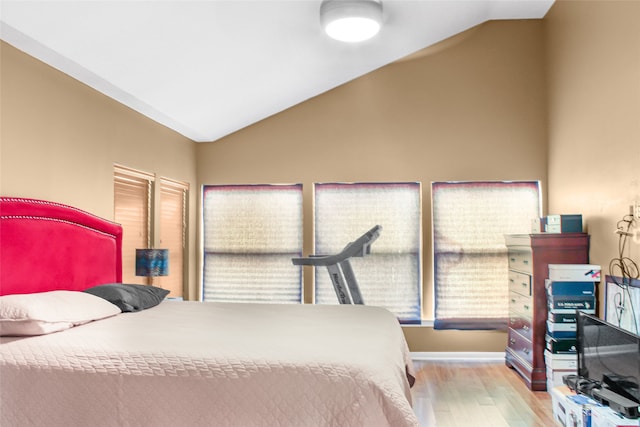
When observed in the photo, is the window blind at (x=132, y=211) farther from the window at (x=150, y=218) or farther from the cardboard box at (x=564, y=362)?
the cardboard box at (x=564, y=362)

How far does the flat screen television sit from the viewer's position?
256 centimetres

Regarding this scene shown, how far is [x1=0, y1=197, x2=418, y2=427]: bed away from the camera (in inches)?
74.6

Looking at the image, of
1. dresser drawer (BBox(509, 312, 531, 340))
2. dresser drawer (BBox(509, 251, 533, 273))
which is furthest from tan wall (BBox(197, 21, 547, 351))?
dresser drawer (BBox(509, 251, 533, 273))

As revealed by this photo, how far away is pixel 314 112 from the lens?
5094mm

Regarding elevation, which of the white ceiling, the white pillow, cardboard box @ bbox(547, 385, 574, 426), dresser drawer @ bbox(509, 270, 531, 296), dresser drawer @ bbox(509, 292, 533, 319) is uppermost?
the white ceiling

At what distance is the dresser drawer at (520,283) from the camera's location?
4145 mm

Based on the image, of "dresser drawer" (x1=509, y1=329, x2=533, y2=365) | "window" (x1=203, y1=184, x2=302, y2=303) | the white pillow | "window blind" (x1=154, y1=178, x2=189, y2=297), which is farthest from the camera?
"window" (x1=203, y1=184, x2=302, y2=303)

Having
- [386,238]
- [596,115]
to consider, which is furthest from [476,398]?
[596,115]

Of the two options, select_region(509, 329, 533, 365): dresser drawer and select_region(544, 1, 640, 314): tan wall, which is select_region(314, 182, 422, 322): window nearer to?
select_region(509, 329, 533, 365): dresser drawer

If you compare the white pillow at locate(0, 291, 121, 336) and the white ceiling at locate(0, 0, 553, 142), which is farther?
the white ceiling at locate(0, 0, 553, 142)

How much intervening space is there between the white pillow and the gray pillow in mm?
237

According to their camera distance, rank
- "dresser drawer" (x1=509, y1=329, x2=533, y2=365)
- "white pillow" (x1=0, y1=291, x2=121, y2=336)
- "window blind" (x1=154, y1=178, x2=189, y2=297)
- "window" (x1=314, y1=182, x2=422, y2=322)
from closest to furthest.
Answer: "white pillow" (x1=0, y1=291, x2=121, y2=336), "dresser drawer" (x1=509, y1=329, x2=533, y2=365), "window blind" (x1=154, y1=178, x2=189, y2=297), "window" (x1=314, y1=182, x2=422, y2=322)

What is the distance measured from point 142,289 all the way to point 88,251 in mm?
421

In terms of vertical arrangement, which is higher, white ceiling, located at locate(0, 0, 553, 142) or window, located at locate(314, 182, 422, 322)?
white ceiling, located at locate(0, 0, 553, 142)
